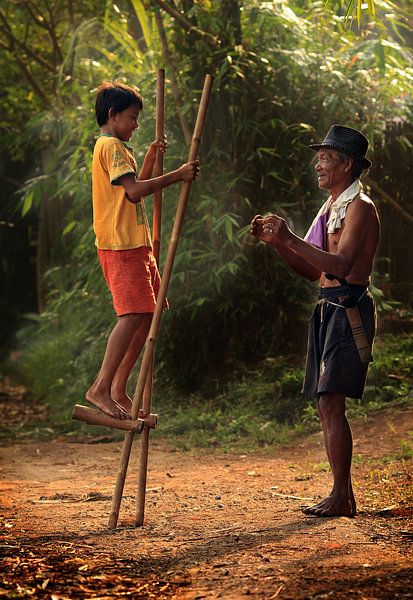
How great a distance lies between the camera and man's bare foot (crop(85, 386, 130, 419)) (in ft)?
14.4

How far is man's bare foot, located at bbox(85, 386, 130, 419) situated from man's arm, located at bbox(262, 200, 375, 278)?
1.05 m

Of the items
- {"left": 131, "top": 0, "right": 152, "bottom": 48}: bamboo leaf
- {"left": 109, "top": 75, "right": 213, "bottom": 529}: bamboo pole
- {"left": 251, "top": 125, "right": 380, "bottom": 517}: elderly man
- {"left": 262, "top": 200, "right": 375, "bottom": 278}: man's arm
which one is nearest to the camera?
{"left": 262, "top": 200, "right": 375, "bottom": 278}: man's arm

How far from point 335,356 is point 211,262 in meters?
4.04

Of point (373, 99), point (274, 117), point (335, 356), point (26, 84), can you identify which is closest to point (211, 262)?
point (274, 117)

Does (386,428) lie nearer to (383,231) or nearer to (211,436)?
(211,436)

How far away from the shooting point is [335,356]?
14.1ft

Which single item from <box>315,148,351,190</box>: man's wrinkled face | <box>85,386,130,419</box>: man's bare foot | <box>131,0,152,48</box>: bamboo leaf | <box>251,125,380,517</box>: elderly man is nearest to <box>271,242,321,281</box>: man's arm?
<box>251,125,380,517</box>: elderly man

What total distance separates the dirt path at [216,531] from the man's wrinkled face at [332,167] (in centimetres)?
156

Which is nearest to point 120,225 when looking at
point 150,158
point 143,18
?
point 150,158

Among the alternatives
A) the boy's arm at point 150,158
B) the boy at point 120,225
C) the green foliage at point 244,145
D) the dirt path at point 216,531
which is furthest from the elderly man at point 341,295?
the green foliage at point 244,145

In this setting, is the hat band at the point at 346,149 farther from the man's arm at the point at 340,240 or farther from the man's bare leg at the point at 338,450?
the man's bare leg at the point at 338,450

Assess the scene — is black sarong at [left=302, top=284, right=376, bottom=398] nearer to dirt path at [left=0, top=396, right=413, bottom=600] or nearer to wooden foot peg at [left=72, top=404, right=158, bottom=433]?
dirt path at [left=0, top=396, right=413, bottom=600]

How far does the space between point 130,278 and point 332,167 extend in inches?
42.2

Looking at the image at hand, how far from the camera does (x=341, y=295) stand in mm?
4340
